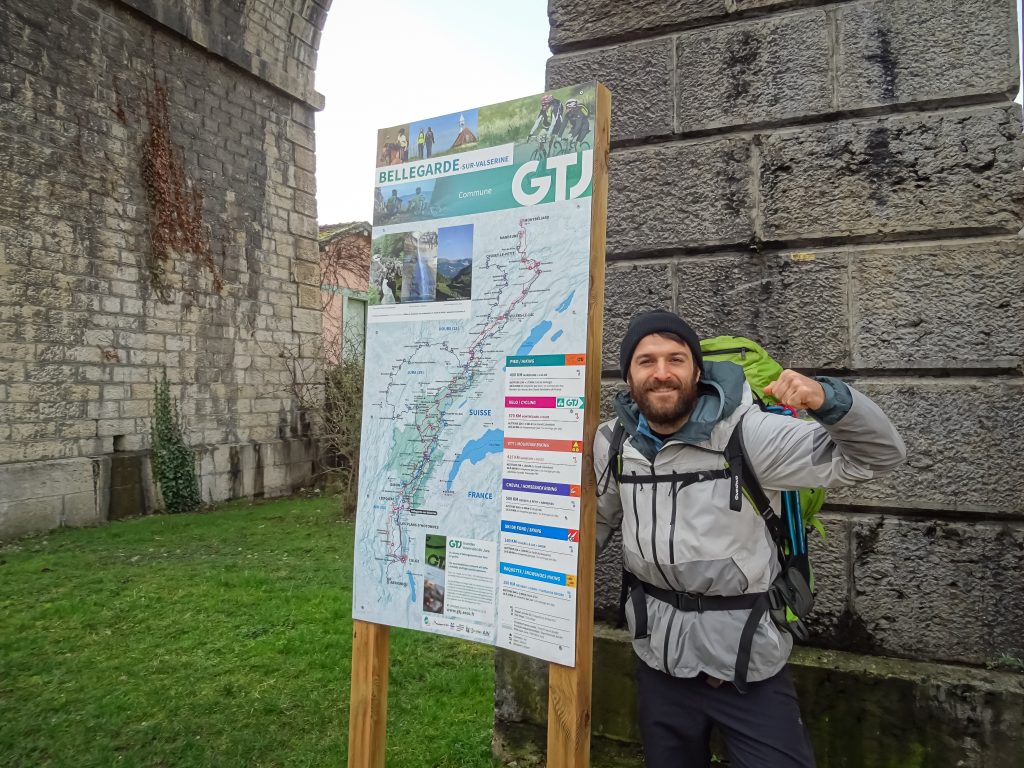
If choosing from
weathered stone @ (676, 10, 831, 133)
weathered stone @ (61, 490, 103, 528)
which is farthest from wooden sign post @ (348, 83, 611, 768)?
weathered stone @ (61, 490, 103, 528)

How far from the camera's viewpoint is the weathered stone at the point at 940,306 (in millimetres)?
2652

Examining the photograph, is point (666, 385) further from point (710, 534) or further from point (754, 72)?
point (754, 72)

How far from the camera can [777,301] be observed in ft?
9.66

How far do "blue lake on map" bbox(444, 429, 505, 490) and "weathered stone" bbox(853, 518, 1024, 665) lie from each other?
1.51 meters

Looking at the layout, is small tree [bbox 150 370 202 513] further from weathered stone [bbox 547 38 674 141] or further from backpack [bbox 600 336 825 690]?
backpack [bbox 600 336 825 690]

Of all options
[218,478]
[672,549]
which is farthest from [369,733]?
[218,478]

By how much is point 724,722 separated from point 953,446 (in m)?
1.46

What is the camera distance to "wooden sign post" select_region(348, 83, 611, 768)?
6.98ft

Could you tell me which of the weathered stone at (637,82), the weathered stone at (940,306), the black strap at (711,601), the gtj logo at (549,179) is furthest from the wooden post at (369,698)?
the weathered stone at (637,82)

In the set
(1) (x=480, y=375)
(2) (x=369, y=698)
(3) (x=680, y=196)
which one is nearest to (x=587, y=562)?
(1) (x=480, y=375)

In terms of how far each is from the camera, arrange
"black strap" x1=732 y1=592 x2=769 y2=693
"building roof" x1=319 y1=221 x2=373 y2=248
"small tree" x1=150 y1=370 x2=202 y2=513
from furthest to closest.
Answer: "building roof" x1=319 y1=221 x2=373 y2=248
"small tree" x1=150 y1=370 x2=202 y2=513
"black strap" x1=732 y1=592 x2=769 y2=693

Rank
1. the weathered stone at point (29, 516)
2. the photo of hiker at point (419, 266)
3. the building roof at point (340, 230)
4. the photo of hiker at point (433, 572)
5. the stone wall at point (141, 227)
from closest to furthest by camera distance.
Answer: the photo of hiker at point (433, 572) → the photo of hiker at point (419, 266) → the weathered stone at point (29, 516) → the stone wall at point (141, 227) → the building roof at point (340, 230)

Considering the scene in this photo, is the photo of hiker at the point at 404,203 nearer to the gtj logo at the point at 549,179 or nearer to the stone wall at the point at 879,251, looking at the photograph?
the gtj logo at the point at 549,179

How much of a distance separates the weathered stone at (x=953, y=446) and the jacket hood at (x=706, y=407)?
0.99 meters
